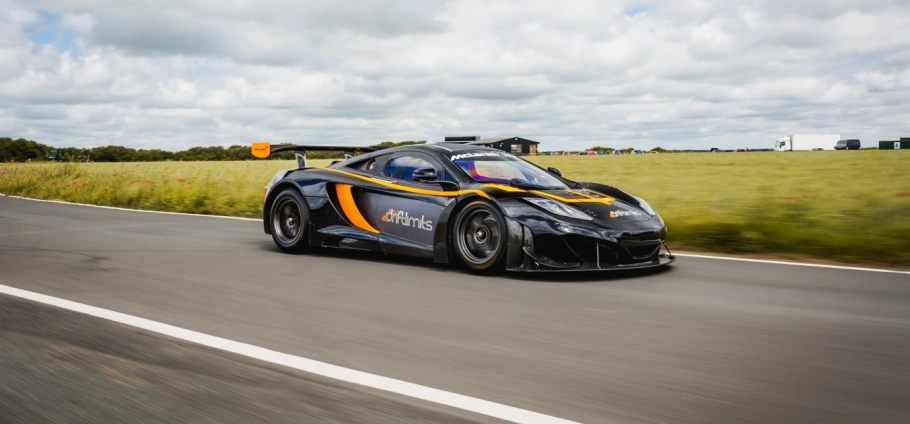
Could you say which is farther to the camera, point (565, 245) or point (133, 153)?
point (133, 153)

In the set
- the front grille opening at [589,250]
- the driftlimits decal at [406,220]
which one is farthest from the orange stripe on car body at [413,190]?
the front grille opening at [589,250]

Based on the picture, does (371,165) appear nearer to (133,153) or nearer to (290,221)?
(290,221)

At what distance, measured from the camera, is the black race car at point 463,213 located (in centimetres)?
629

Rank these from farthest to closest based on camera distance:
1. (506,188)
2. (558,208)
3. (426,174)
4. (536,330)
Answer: (426,174), (506,188), (558,208), (536,330)

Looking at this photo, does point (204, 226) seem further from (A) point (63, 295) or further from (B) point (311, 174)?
(A) point (63, 295)

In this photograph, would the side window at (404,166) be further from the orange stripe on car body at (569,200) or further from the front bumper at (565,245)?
the front bumper at (565,245)

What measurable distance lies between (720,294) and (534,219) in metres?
1.54

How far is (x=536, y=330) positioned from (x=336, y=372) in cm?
137

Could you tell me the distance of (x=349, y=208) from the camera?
7902 mm

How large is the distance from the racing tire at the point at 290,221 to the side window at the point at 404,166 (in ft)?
3.70

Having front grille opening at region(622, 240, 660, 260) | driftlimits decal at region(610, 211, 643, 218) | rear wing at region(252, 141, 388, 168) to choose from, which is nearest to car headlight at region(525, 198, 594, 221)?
driftlimits decal at region(610, 211, 643, 218)

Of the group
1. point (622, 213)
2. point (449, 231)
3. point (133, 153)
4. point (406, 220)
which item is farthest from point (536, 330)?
point (133, 153)

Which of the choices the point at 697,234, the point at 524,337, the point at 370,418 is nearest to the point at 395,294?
the point at 524,337

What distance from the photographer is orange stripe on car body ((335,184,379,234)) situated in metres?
7.75
